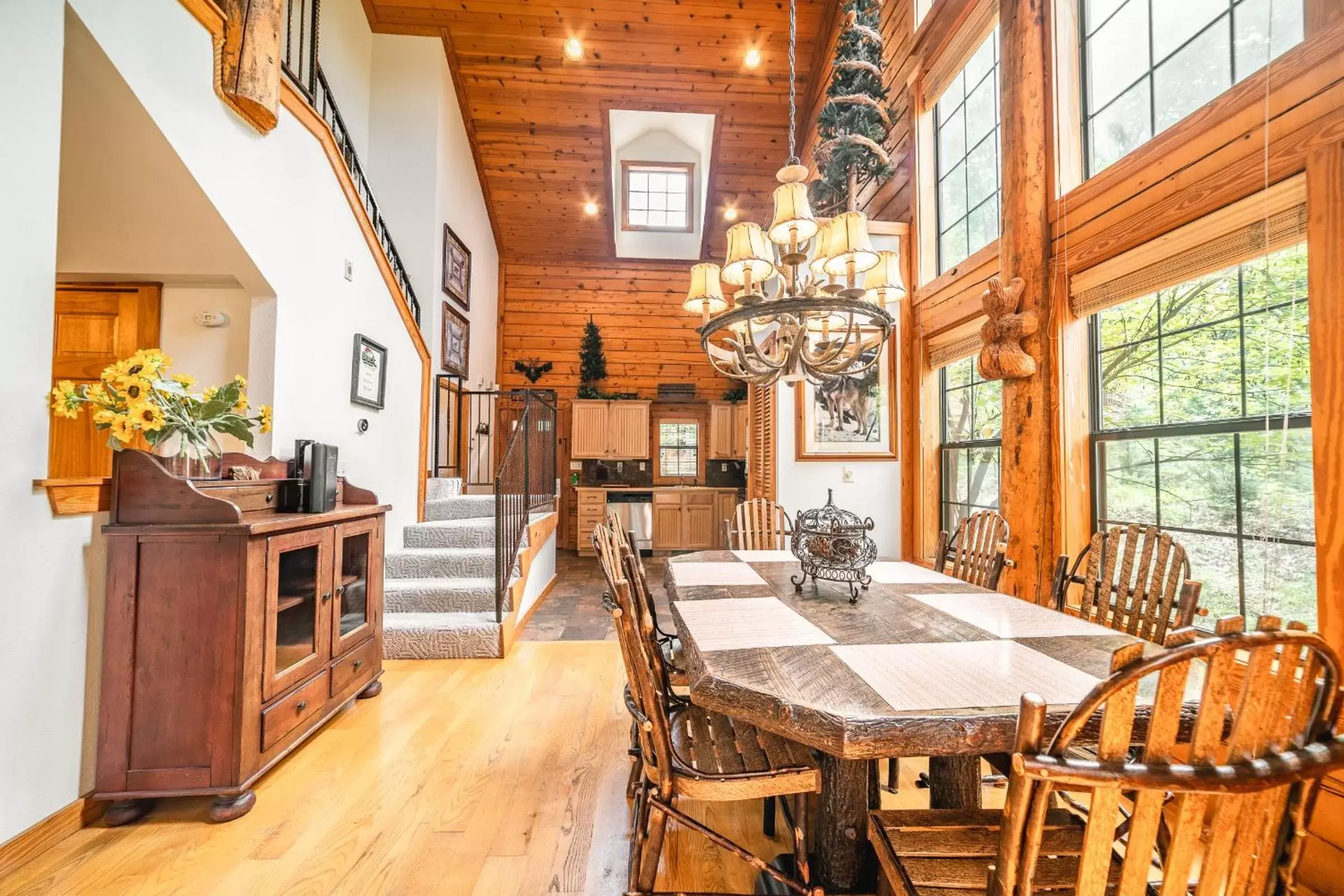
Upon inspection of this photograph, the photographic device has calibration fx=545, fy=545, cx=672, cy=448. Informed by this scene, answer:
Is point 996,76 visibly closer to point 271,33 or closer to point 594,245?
point 271,33

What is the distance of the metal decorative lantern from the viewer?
1854 millimetres

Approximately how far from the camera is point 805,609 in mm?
1688

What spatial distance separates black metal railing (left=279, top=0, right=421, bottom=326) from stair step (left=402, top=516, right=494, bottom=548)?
1738 millimetres

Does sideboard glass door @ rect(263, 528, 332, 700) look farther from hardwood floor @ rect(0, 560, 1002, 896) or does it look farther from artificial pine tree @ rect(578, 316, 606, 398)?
artificial pine tree @ rect(578, 316, 606, 398)

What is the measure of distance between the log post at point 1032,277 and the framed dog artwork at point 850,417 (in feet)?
4.45

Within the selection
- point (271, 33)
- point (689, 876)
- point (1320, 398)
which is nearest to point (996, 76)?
point (1320, 398)

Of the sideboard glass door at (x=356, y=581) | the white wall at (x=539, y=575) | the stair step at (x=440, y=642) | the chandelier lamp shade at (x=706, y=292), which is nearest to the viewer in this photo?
the chandelier lamp shade at (x=706, y=292)

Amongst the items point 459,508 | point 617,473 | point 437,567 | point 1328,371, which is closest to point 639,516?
point 617,473

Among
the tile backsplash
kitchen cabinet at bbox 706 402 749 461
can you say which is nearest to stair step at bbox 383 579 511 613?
the tile backsplash

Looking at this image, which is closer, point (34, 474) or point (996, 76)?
point (34, 474)

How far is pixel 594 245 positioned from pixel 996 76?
485 cm

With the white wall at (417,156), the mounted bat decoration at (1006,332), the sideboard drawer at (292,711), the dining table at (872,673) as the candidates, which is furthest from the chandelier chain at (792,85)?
Result: the white wall at (417,156)

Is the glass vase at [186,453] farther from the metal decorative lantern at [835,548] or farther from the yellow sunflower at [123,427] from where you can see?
the metal decorative lantern at [835,548]

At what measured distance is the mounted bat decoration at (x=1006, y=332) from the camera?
2.55m
